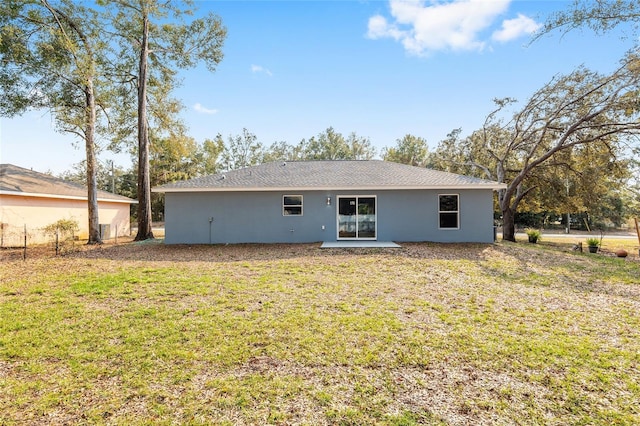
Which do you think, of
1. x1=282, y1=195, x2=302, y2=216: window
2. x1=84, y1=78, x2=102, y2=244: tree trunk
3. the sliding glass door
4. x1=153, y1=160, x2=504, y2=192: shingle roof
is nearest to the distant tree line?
x1=84, y1=78, x2=102, y2=244: tree trunk

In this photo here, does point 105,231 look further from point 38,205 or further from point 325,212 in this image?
point 325,212

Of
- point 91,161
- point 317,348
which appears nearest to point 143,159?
point 91,161

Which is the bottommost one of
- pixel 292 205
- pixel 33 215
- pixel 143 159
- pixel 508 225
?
pixel 508 225

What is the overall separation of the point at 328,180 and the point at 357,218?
1904mm

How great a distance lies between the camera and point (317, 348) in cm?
374

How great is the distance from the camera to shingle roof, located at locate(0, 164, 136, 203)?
1308cm

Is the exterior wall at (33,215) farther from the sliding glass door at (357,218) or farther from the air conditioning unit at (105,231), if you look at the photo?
the sliding glass door at (357,218)

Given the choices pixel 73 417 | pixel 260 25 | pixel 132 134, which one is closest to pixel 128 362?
pixel 73 417

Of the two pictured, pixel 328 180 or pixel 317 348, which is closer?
pixel 317 348

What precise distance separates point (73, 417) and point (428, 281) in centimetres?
615

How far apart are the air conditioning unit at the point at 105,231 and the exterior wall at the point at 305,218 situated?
6.83 meters

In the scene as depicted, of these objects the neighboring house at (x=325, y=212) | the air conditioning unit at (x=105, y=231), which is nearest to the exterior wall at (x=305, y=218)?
the neighboring house at (x=325, y=212)

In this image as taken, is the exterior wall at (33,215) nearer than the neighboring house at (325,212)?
No

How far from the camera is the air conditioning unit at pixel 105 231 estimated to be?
1656cm
